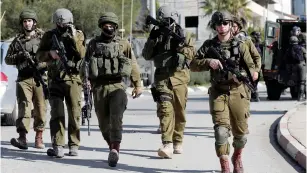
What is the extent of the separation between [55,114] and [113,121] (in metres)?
0.95

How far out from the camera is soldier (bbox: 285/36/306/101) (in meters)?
18.4

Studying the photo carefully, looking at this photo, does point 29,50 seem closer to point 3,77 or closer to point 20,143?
point 20,143

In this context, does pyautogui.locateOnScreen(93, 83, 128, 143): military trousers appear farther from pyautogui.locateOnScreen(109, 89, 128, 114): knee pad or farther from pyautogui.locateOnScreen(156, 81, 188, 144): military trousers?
pyautogui.locateOnScreen(156, 81, 188, 144): military trousers

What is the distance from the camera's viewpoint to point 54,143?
29.8 ft

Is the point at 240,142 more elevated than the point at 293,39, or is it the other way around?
the point at 293,39

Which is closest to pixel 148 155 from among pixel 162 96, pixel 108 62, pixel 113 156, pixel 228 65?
pixel 162 96

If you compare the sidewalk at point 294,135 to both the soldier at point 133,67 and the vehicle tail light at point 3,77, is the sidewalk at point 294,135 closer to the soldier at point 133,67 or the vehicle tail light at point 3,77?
the soldier at point 133,67

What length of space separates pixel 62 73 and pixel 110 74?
0.86 meters

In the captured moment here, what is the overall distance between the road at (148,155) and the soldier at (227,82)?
0.76 metres

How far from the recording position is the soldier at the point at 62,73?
8922mm

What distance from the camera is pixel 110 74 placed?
8445 mm

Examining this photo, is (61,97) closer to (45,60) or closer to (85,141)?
(45,60)

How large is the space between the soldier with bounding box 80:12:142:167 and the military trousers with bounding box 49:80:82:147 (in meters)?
0.53

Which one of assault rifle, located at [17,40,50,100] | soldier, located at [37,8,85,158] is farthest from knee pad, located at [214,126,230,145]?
assault rifle, located at [17,40,50,100]
